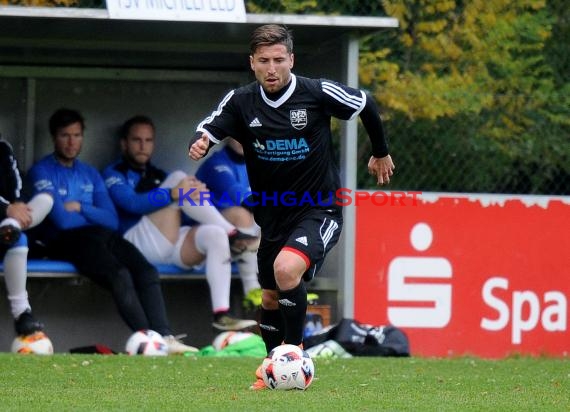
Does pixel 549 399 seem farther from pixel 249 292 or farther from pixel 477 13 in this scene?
pixel 477 13

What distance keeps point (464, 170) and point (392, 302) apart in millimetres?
1373

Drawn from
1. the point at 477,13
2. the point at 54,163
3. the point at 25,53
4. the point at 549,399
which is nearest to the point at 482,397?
the point at 549,399

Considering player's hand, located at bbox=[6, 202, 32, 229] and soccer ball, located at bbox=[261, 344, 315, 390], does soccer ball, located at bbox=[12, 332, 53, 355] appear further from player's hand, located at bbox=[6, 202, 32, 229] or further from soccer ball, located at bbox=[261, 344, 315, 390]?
soccer ball, located at bbox=[261, 344, 315, 390]

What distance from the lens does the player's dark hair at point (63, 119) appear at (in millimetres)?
9500

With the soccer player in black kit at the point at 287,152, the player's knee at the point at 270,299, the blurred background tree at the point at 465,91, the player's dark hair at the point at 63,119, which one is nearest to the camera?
the soccer player in black kit at the point at 287,152

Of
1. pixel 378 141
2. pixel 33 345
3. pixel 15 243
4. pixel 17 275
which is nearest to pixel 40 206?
pixel 15 243

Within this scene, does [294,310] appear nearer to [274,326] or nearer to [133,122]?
[274,326]

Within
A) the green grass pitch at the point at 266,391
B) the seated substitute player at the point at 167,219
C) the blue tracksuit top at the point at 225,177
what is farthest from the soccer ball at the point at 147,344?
the blue tracksuit top at the point at 225,177

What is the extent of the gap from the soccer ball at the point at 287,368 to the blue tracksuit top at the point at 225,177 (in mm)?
3737

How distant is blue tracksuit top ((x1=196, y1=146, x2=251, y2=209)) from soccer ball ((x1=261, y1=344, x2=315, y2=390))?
12.3ft

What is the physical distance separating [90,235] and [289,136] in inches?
121

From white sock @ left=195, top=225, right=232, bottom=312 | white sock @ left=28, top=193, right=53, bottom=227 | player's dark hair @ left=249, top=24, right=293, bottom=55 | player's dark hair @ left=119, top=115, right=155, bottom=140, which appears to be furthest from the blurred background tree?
player's dark hair @ left=249, top=24, right=293, bottom=55

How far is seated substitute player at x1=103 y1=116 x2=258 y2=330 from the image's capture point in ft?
30.7

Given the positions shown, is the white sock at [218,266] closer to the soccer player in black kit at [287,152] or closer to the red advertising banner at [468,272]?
the red advertising banner at [468,272]
